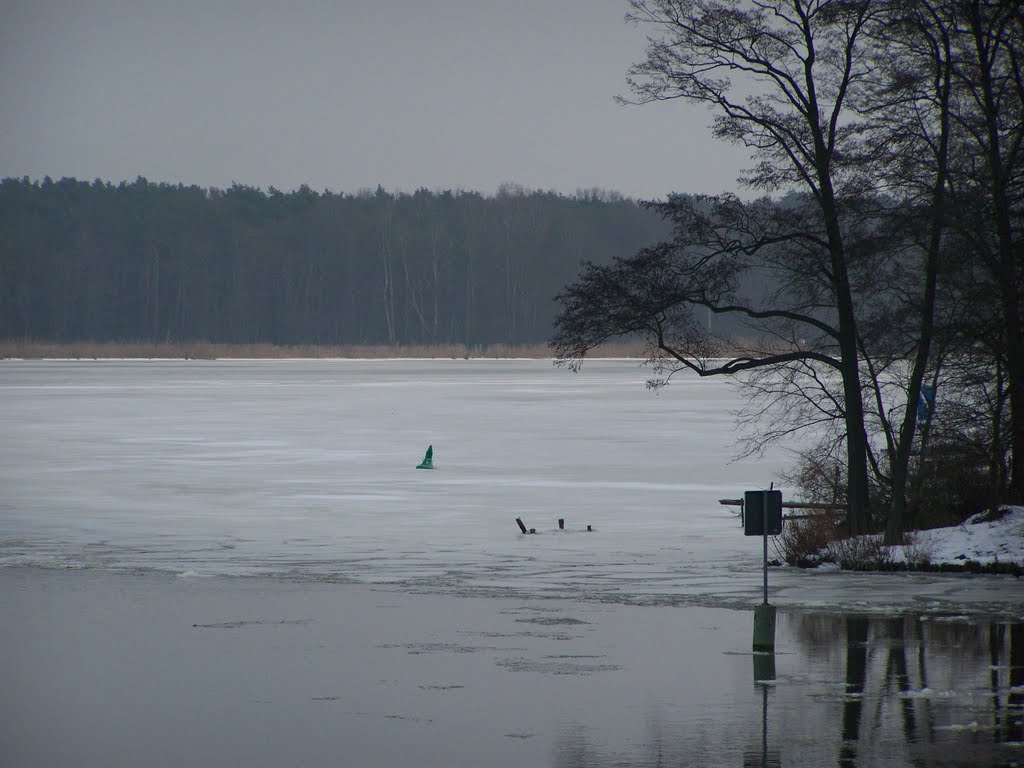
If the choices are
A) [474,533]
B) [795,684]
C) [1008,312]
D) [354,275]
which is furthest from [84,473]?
[354,275]

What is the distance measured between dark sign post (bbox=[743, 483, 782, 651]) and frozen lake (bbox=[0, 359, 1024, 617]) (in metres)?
3.24

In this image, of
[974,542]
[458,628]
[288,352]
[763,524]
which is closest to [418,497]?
[974,542]

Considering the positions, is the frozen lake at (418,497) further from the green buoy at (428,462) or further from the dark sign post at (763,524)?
the dark sign post at (763,524)

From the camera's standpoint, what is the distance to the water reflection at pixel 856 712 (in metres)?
9.66

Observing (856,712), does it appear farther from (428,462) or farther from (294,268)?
(294,268)

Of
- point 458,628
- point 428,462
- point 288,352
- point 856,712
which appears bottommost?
point 458,628

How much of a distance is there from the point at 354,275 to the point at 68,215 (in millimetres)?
38038

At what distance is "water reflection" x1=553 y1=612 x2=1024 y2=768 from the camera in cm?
966

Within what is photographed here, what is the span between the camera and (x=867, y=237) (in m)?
23.9

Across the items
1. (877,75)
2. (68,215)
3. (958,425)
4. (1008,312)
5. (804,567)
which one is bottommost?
(804,567)

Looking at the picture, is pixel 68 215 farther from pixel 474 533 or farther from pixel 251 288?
pixel 474 533

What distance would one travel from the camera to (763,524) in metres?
14.2

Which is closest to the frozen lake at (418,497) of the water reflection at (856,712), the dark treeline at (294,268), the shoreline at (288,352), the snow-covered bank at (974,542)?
the snow-covered bank at (974,542)

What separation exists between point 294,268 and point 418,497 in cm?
14425
